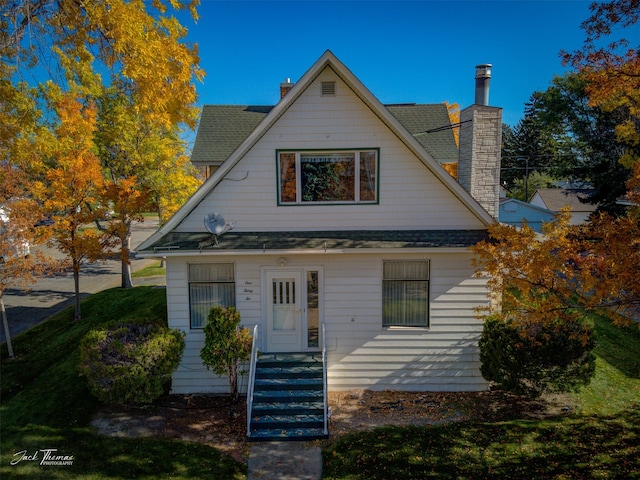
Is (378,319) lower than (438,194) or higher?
lower

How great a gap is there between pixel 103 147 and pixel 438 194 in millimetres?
15067

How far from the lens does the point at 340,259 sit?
382 inches

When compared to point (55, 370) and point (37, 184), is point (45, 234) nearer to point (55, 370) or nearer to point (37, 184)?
point (37, 184)

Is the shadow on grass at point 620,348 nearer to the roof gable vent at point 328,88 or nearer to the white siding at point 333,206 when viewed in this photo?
the white siding at point 333,206

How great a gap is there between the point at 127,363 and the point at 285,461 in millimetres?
3826

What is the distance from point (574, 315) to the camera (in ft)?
24.7

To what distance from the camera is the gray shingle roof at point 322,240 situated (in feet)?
30.2

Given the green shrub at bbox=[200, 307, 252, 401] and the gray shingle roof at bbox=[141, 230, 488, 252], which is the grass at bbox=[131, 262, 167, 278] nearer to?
the gray shingle roof at bbox=[141, 230, 488, 252]

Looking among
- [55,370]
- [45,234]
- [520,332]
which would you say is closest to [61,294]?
[45,234]

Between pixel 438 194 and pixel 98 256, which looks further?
pixel 98 256

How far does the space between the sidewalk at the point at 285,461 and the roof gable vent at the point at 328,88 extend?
7689 mm

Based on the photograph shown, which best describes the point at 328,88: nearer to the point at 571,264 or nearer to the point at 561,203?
the point at 571,264

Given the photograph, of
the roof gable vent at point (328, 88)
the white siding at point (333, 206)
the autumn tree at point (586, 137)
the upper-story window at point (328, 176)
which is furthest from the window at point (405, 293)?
the autumn tree at point (586, 137)

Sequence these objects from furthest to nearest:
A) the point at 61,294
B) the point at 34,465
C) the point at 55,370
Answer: the point at 61,294 < the point at 55,370 < the point at 34,465
